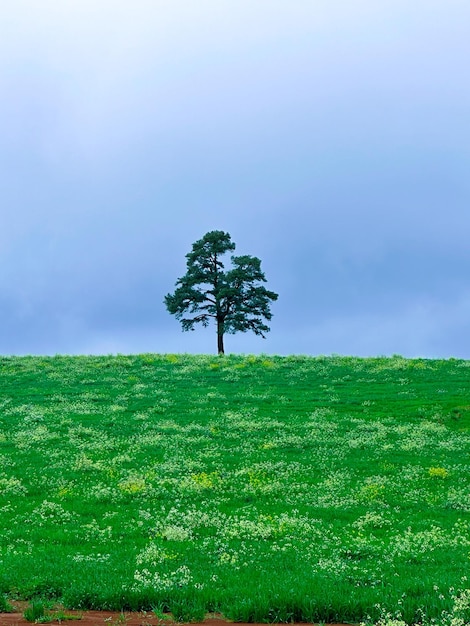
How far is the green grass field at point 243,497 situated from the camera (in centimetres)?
1140

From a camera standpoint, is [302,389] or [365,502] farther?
[302,389]

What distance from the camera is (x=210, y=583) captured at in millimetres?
12031

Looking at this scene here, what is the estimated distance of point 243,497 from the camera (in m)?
20.7

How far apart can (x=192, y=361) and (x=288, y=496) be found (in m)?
36.1

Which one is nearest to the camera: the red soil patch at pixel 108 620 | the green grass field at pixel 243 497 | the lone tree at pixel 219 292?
the red soil patch at pixel 108 620

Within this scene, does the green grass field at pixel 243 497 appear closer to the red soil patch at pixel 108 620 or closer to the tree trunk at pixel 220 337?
the red soil patch at pixel 108 620

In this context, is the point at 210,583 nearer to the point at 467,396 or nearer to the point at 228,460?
the point at 228,460

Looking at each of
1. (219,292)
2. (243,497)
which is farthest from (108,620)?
(219,292)

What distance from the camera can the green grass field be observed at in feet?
37.4

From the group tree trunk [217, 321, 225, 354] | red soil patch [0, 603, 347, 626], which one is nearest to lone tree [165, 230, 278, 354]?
tree trunk [217, 321, 225, 354]

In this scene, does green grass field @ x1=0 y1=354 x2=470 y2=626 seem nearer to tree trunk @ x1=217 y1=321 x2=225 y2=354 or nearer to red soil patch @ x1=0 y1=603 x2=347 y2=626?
red soil patch @ x1=0 y1=603 x2=347 y2=626

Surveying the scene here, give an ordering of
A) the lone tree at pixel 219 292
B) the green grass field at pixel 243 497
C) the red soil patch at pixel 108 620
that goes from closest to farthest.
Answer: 1. the red soil patch at pixel 108 620
2. the green grass field at pixel 243 497
3. the lone tree at pixel 219 292

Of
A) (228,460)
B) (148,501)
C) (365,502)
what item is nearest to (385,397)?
(228,460)

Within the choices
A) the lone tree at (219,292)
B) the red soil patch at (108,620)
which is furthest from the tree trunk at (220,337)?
the red soil patch at (108,620)
